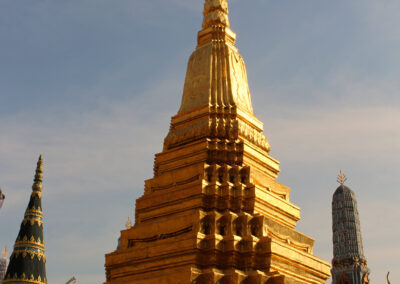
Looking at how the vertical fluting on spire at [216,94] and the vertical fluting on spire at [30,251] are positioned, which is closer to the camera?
the vertical fluting on spire at [216,94]

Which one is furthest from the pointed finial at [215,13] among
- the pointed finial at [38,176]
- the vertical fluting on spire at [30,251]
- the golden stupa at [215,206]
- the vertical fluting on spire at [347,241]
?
the vertical fluting on spire at [347,241]

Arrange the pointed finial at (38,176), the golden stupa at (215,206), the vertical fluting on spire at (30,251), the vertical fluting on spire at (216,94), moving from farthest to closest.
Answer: the pointed finial at (38,176) < the vertical fluting on spire at (30,251) < the vertical fluting on spire at (216,94) < the golden stupa at (215,206)

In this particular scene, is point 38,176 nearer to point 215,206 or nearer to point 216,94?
point 216,94

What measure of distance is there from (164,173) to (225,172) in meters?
2.00

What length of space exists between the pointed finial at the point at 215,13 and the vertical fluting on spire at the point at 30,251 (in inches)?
387

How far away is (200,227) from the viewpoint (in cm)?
1359

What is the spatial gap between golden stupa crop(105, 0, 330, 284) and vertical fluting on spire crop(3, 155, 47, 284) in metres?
6.78

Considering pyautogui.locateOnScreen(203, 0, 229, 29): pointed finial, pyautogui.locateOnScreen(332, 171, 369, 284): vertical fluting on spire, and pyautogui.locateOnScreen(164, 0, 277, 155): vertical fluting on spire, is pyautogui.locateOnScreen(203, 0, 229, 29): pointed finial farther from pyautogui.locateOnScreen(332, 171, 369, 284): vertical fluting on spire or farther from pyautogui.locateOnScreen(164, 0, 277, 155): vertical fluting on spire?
pyautogui.locateOnScreen(332, 171, 369, 284): vertical fluting on spire

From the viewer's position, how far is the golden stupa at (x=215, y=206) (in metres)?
13.3

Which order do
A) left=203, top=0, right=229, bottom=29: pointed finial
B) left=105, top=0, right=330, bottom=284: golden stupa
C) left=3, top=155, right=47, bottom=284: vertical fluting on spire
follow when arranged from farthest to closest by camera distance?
left=3, top=155, right=47, bottom=284: vertical fluting on spire < left=203, top=0, right=229, bottom=29: pointed finial < left=105, top=0, right=330, bottom=284: golden stupa

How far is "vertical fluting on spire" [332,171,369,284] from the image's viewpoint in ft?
138

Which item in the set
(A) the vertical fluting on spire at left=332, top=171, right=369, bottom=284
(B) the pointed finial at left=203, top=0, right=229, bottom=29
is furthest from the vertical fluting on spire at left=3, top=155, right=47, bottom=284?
(A) the vertical fluting on spire at left=332, top=171, right=369, bottom=284

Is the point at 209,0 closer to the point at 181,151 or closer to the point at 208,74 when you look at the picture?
the point at 208,74

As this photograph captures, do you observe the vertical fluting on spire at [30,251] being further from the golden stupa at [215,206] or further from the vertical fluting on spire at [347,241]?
A: the vertical fluting on spire at [347,241]
